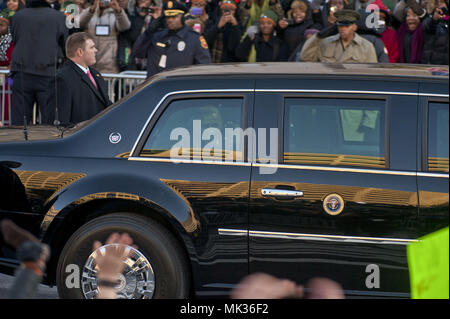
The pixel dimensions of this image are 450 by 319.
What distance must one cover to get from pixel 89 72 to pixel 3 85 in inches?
153

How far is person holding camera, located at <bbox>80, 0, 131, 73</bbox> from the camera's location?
485 inches

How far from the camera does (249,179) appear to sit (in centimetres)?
476

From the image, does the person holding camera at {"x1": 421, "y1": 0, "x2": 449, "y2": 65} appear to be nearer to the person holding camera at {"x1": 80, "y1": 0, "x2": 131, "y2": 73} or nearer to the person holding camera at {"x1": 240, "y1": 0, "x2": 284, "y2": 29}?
the person holding camera at {"x1": 240, "y1": 0, "x2": 284, "y2": 29}

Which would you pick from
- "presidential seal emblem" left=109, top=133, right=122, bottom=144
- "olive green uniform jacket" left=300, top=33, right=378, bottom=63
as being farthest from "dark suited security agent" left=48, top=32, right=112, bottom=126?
"olive green uniform jacket" left=300, top=33, right=378, bottom=63

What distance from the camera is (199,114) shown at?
4961 millimetres

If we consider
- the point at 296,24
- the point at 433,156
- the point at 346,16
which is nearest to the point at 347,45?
the point at 346,16

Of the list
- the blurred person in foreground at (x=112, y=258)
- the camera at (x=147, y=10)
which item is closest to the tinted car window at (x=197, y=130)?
the blurred person in foreground at (x=112, y=258)

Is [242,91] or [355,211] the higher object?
[242,91]

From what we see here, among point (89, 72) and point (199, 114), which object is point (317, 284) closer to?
point (199, 114)

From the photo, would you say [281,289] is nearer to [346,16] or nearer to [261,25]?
[346,16]
